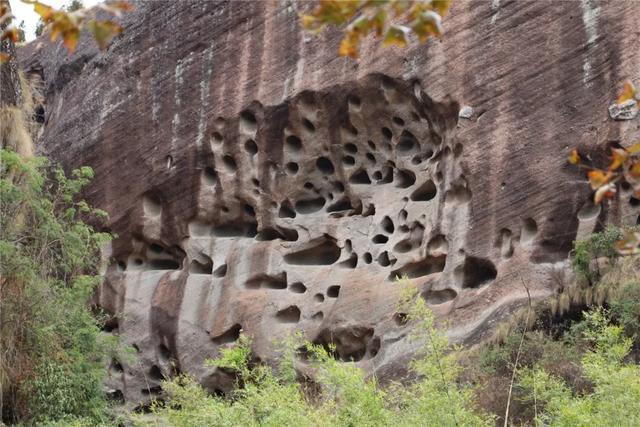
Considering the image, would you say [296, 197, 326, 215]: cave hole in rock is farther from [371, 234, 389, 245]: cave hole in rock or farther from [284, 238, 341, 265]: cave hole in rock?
[371, 234, 389, 245]: cave hole in rock

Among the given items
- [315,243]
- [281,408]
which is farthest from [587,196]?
[281,408]

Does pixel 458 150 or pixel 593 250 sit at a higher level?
pixel 458 150

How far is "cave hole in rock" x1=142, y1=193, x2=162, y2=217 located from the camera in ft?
63.8

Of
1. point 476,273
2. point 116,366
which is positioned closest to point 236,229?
point 116,366

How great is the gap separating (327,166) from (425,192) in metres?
1.83

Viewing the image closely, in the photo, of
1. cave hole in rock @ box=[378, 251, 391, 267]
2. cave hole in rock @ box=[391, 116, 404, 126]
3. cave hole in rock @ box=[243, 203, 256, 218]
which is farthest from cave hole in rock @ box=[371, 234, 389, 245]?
cave hole in rock @ box=[243, 203, 256, 218]

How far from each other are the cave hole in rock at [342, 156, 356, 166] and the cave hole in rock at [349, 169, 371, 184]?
0.17 m

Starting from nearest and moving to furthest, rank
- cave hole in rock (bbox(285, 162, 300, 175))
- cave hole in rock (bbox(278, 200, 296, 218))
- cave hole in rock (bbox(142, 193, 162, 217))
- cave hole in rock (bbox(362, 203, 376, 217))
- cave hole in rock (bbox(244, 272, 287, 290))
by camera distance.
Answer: cave hole in rock (bbox(362, 203, 376, 217)) < cave hole in rock (bbox(244, 272, 287, 290)) < cave hole in rock (bbox(285, 162, 300, 175)) < cave hole in rock (bbox(278, 200, 296, 218)) < cave hole in rock (bbox(142, 193, 162, 217))

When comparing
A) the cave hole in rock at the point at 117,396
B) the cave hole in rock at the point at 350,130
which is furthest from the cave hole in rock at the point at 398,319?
the cave hole in rock at the point at 117,396

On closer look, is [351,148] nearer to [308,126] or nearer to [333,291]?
[308,126]

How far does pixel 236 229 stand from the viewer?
1916 cm

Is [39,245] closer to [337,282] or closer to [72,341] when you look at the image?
[72,341]

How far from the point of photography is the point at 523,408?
1200cm

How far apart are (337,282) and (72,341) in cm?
425
